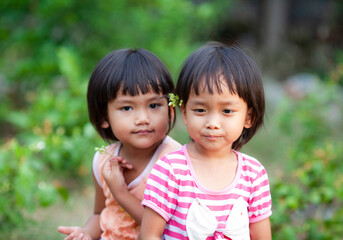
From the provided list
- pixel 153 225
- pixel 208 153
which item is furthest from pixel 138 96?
pixel 153 225

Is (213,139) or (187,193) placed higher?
(213,139)

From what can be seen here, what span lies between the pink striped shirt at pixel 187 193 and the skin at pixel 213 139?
0.03 m

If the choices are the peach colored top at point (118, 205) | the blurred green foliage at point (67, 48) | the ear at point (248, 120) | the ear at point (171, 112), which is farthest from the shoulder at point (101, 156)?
the blurred green foliage at point (67, 48)

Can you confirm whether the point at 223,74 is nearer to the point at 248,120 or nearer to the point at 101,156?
the point at 248,120

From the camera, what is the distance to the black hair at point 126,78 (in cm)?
192

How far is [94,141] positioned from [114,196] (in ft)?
5.36

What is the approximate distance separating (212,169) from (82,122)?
8.86 ft

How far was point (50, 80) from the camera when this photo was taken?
4863 millimetres

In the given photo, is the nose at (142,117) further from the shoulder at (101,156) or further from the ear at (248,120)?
the ear at (248,120)

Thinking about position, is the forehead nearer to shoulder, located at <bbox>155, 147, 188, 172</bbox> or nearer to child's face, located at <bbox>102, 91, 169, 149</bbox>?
child's face, located at <bbox>102, 91, 169, 149</bbox>

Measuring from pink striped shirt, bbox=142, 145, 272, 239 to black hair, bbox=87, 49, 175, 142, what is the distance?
0.37 meters

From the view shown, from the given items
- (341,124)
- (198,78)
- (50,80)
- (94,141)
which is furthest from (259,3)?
(198,78)

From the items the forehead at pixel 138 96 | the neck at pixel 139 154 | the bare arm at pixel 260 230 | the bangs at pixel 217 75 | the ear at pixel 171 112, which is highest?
the bangs at pixel 217 75

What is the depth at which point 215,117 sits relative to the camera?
163 centimetres
